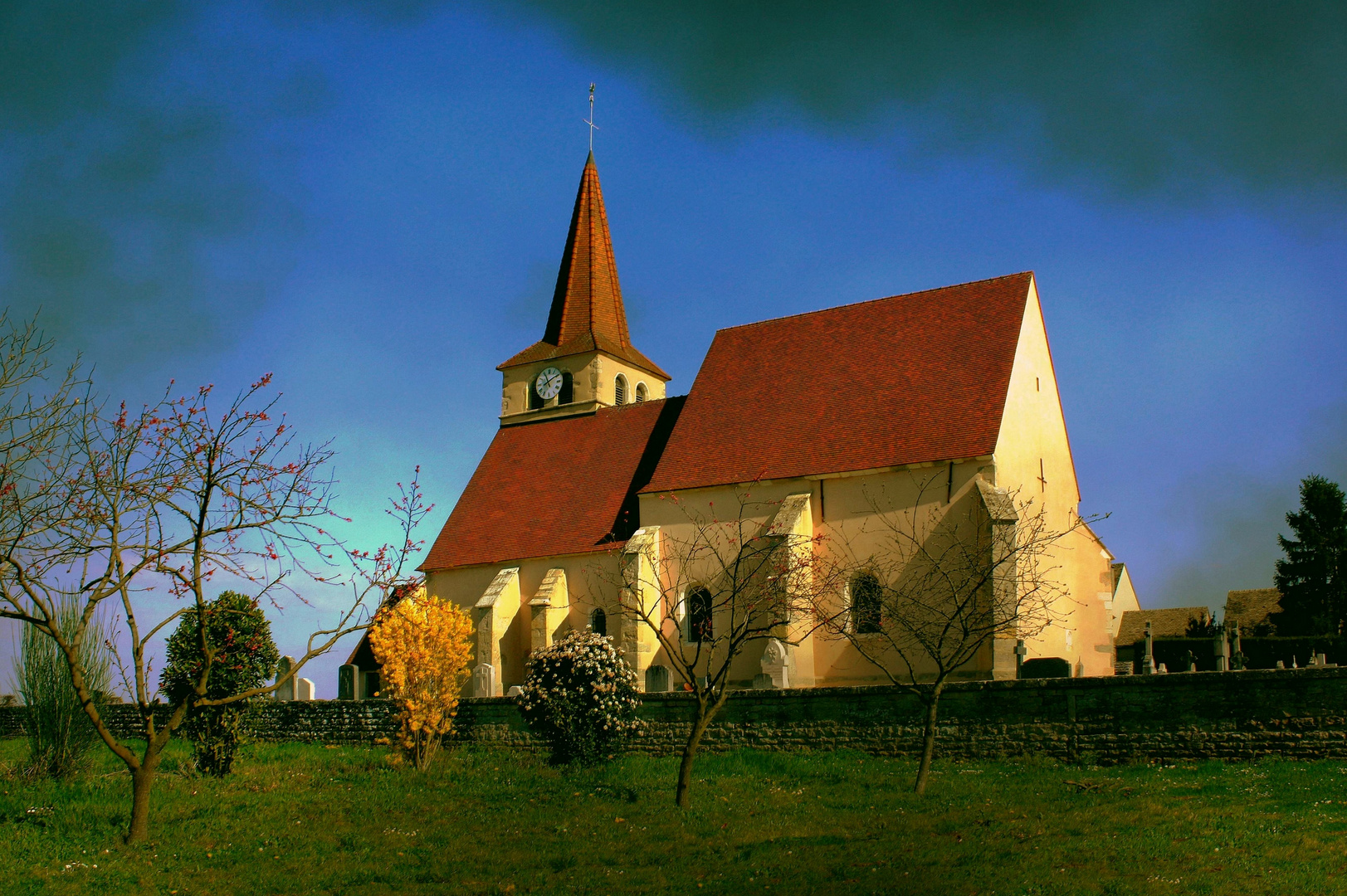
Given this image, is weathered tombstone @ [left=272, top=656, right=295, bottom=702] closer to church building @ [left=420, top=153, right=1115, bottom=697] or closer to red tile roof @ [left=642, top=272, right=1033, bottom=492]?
church building @ [left=420, top=153, right=1115, bottom=697]

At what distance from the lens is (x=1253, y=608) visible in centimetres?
4494

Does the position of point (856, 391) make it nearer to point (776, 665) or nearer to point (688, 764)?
point (776, 665)

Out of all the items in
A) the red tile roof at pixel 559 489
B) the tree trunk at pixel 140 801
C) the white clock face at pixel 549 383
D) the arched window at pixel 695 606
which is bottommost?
the tree trunk at pixel 140 801

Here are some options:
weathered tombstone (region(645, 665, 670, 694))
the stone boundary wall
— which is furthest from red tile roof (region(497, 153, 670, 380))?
the stone boundary wall

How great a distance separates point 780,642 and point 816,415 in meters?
6.41

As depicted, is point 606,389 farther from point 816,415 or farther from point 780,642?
point 780,642

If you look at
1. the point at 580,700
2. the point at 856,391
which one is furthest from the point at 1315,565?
the point at 580,700

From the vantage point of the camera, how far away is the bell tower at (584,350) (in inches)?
1502

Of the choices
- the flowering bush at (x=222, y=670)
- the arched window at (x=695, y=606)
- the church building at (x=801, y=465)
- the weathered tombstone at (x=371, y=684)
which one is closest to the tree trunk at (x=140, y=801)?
the flowering bush at (x=222, y=670)

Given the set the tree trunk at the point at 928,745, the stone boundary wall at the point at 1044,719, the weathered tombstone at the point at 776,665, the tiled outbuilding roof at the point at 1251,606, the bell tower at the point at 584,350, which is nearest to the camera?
the tree trunk at the point at 928,745

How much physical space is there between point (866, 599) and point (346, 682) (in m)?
13.8

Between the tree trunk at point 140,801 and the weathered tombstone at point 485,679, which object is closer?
the tree trunk at point 140,801

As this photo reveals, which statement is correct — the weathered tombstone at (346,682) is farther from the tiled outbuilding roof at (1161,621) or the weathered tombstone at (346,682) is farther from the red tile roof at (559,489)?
the tiled outbuilding roof at (1161,621)

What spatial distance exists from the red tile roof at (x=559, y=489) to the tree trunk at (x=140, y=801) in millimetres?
17993
